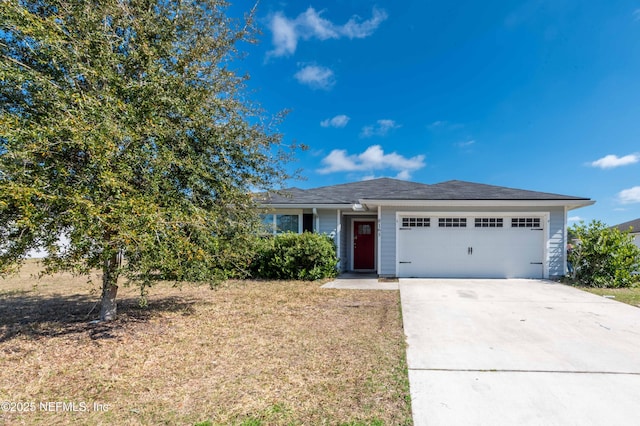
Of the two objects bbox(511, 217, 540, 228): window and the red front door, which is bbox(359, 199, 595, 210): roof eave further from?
the red front door

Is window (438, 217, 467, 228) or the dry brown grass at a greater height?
window (438, 217, 467, 228)

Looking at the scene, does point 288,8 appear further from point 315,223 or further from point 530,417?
point 530,417

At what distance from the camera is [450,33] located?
10.9m

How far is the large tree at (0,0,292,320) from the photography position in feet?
10.2

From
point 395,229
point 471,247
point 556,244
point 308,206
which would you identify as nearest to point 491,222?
point 471,247

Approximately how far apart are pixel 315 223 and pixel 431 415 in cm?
848

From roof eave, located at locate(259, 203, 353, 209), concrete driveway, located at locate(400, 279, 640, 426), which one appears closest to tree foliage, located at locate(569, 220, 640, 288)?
concrete driveway, located at locate(400, 279, 640, 426)

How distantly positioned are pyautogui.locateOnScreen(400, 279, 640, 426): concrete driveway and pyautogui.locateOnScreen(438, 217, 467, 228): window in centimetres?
356

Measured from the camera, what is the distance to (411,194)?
32.2 ft

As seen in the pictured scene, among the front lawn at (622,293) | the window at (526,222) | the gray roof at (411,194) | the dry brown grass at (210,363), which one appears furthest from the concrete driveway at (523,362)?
the gray roof at (411,194)

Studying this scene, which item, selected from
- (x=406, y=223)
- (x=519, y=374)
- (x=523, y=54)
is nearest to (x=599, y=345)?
(x=519, y=374)

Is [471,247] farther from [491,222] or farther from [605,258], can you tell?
[605,258]

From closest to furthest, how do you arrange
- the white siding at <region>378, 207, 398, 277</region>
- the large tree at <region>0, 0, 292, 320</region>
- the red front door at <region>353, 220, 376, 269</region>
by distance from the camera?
1. the large tree at <region>0, 0, 292, 320</region>
2. the white siding at <region>378, 207, 398, 277</region>
3. the red front door at <region>353, 220, 376, 269</region>

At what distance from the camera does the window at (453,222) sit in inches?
379
